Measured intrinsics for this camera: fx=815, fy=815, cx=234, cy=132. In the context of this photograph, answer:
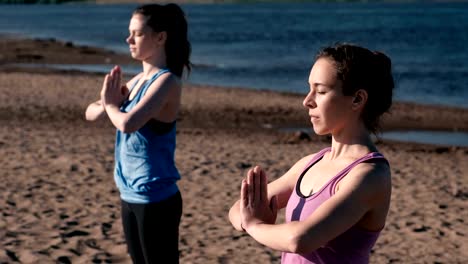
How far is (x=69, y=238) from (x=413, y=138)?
36.3 ft

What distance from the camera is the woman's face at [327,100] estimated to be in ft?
7.56

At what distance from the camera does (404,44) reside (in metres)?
55.3

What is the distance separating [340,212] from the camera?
2.20 metres

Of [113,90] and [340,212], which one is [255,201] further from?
[113,90]

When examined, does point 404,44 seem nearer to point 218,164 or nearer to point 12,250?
point 218,164

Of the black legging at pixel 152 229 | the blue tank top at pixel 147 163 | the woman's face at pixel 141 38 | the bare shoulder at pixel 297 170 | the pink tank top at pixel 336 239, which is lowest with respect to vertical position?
the black legging at pixel 152 229

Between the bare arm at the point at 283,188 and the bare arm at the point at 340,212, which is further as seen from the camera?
the bare arm at the point at 283,188

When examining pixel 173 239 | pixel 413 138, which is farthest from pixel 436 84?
pixel 173 239

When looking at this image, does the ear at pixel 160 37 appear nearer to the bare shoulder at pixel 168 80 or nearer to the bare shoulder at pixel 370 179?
the bare shoulder at pixel 168 80

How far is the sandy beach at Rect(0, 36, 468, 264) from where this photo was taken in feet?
23.5

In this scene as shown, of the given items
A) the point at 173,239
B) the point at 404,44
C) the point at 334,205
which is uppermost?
the point at 334,205

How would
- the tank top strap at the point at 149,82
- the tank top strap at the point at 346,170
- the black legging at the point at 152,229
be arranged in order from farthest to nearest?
1. the black legging at the point at 152,229
2. the tank top strap at the point at 149,82
3. the tank top strap at the point at 346,170

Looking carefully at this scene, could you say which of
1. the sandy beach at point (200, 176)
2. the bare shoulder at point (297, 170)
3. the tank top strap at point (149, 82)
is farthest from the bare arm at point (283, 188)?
the sandy beach at point (200, 176)

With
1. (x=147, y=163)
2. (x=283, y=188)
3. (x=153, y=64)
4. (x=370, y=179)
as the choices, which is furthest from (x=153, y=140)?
(x=370, y=179)
